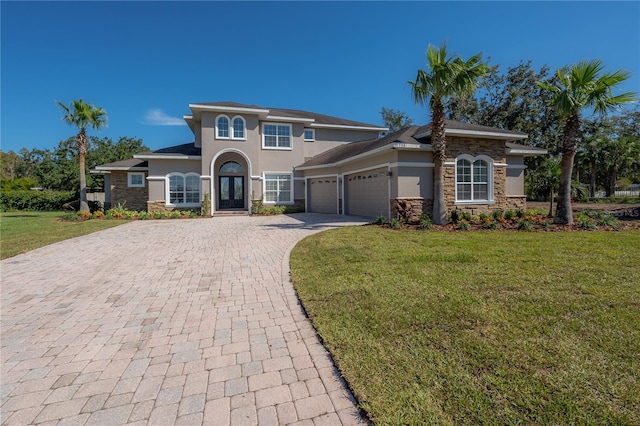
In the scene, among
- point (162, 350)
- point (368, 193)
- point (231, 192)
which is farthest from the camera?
point (231, 192)

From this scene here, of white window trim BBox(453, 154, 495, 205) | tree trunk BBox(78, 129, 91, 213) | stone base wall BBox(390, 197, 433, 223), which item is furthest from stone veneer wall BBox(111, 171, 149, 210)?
white window trim BBox(453, 154, 495, 205)

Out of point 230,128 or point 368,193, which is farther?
point 230,128

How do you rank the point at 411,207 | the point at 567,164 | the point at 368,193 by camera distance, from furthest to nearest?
the point at 368,193 < the point at 411,207 < the point at 567,164

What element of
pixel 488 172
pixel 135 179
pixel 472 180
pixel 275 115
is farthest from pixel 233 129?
pixel 488 172

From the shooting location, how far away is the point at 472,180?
14422 millimetres

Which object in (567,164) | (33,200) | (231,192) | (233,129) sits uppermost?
(233,129)

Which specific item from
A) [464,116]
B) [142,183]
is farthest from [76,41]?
[464,116]

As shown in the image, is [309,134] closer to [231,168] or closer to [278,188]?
[278,188]

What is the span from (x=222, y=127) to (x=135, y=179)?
8.02m

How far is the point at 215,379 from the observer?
8.70 feet

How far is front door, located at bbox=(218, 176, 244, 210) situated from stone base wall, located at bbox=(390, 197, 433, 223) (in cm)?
1227

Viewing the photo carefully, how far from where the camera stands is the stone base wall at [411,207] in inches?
517

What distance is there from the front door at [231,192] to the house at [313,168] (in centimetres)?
7

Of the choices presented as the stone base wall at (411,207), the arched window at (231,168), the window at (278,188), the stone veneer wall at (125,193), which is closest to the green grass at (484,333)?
the stone base wall at (411,207)
